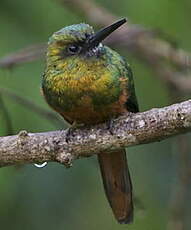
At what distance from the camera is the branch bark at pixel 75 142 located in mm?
3281

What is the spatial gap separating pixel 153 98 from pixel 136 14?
0.57m

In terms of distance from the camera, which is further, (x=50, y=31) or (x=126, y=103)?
(x=50, y=31)

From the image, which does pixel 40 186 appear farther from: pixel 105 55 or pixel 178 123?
pixel 178 123

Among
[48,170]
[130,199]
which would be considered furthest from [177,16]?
[130,199]

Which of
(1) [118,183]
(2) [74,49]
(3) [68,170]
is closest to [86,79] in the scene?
(2) [74,49]

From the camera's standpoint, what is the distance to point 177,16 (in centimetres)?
507

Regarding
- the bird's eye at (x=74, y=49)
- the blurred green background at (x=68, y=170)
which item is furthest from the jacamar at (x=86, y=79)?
the blurred green background at (x=68, y=170)

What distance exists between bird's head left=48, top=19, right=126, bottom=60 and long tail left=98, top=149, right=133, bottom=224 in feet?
1.75

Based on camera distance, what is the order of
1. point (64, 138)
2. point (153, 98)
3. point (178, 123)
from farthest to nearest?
point (153, 98) → point (64, 138) → point (178, 123)

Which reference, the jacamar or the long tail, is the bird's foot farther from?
the long tail

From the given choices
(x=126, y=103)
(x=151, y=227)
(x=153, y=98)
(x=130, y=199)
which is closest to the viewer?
(x=126, y=103)

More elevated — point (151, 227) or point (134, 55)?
point (134, 55)

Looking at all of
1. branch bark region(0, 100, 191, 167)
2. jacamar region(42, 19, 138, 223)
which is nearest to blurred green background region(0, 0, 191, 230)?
jacamar region(42, 19, 138, 223)

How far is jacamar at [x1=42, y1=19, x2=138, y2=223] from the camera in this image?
347cm
